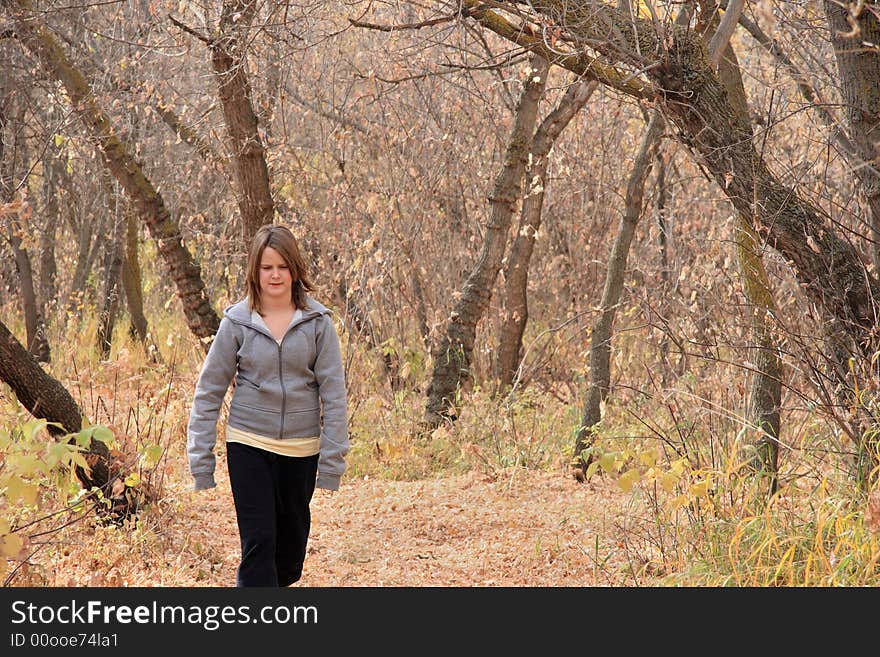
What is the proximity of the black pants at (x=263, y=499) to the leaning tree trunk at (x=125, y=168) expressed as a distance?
3.73m

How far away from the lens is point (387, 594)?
4.28 m

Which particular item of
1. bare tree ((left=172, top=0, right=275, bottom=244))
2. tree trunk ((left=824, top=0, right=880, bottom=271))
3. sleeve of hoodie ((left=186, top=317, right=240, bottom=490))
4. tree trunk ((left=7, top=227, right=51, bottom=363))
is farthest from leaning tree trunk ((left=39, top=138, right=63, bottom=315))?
tree trunk ((left=824, top=0, right=880, bottom=271))

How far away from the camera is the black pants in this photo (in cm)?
415

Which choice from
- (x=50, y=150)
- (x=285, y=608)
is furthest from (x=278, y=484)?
(x=50, y=150)

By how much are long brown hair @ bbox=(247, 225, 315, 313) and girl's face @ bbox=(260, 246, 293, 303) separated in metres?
0.01

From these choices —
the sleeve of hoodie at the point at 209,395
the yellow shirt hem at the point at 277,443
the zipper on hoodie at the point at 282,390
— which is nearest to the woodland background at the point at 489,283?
the sleeve of hoodie at the point at 209,395

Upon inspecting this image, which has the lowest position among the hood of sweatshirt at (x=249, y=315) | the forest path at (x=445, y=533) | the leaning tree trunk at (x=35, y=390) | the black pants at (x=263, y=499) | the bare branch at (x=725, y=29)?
the forest path at (x=445, y=533)

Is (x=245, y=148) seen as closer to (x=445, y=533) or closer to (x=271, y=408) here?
(x=445, y=533)

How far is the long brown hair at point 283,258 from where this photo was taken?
4.30 m

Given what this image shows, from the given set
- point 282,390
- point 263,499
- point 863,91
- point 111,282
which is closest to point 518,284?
point 863,91

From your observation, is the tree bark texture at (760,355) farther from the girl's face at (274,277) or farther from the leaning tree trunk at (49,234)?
the leaning tree trunk at (49,234)

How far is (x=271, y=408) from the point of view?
421 centimetres

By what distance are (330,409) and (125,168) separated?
13.0 ft

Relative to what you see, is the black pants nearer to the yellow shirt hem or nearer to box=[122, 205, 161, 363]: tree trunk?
the yellow shirt hem
